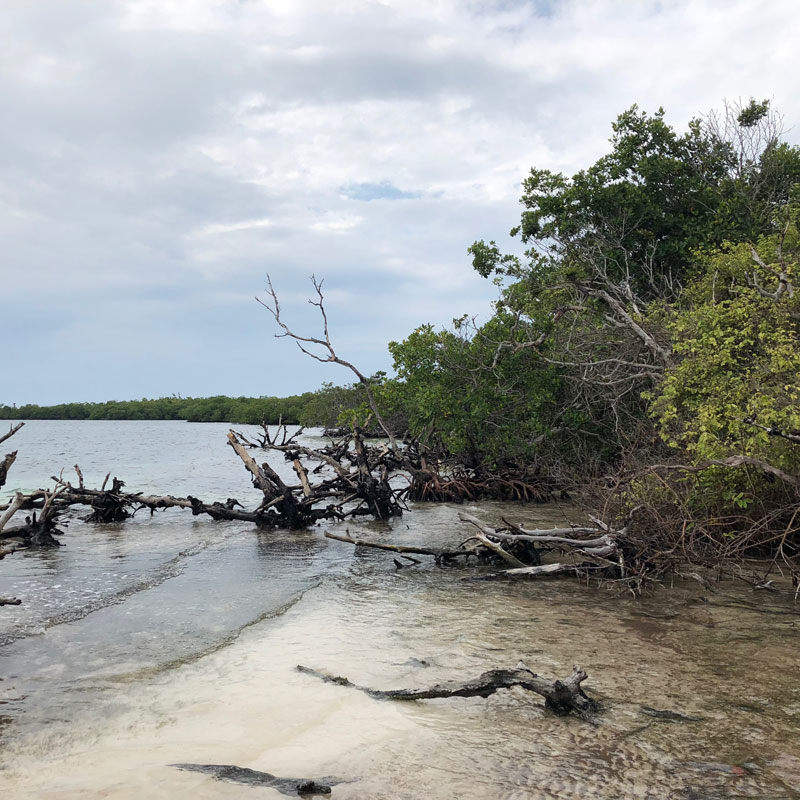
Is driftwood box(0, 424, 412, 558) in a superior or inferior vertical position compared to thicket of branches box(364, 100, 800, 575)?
inferior

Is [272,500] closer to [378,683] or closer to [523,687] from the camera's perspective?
[378,683]

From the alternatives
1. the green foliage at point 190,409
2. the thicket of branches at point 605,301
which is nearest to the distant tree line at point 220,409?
the green foliage at point 190,409

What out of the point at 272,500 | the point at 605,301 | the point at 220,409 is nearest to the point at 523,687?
the point at 272,500

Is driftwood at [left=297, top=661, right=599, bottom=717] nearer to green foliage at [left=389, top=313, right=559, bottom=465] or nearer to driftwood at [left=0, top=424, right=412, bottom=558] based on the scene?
driftwood at [left=0, top=424, right=412, bottom=558]

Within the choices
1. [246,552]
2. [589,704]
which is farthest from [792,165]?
[589,704]

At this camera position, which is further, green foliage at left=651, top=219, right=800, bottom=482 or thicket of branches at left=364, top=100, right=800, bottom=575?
thicket of branches at left=364, top=100, right=800, bottom=575

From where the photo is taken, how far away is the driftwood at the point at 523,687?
4719mm

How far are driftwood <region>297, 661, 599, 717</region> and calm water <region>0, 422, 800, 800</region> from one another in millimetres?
107

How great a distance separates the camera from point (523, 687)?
494cm

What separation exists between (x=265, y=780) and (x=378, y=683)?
175 centimetres

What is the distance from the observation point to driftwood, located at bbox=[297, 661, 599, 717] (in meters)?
4.72

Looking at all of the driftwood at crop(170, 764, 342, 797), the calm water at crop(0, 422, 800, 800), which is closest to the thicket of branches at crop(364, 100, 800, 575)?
the calm water at crop(0, 422, 800, 800)

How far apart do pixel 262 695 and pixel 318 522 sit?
10.5 m

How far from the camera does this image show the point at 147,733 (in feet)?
15.6
